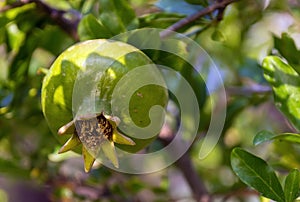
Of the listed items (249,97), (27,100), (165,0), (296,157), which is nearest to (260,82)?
(249,97)

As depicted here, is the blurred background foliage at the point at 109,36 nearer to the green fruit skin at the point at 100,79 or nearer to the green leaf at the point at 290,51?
the green leaf at the point at 290,51

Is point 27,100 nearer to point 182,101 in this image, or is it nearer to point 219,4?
point 182,101

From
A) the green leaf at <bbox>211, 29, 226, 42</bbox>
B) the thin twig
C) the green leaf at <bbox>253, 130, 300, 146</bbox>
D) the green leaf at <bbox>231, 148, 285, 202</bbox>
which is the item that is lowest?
the thin twig

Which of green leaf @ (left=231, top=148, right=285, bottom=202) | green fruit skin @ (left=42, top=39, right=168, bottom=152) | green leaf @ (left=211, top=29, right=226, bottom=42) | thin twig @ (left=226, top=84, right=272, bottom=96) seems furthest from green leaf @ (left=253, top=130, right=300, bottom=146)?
thin twig @ (left=226, top=84, right=272, bottom=96)

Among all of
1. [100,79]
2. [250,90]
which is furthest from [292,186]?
[250,90]

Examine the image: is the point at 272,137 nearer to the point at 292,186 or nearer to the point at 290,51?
the point at 292,186

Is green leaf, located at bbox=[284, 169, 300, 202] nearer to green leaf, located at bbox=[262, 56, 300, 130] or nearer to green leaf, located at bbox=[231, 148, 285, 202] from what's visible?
green leaf, located at bbox=[231, 148, 285, 202]
